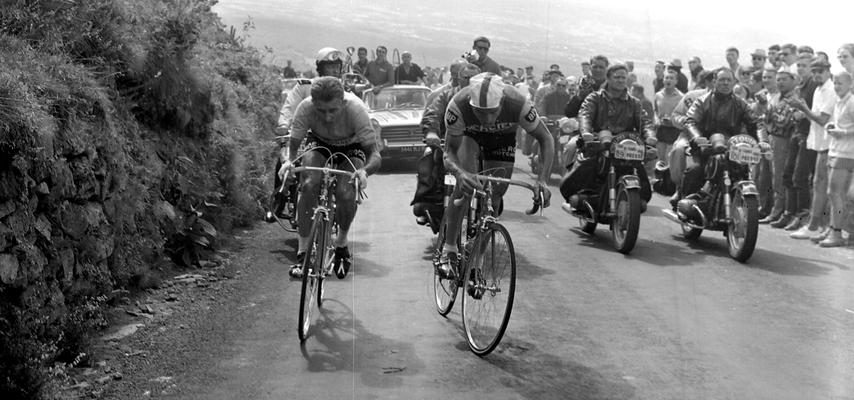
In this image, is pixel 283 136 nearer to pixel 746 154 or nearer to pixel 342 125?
pixel 342 125

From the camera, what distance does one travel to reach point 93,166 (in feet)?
25.0

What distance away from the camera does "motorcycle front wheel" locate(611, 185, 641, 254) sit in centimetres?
1133

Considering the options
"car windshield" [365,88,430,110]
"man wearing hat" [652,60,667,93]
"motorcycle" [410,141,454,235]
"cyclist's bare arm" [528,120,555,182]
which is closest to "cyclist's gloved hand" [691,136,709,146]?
"motorcycle" [410,141,454,235]

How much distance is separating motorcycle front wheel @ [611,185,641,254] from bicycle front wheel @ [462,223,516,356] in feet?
13.8

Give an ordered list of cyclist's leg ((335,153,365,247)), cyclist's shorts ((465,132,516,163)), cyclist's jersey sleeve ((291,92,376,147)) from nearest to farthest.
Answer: cyclist's leg ((335,153,365,247)), cyclist's jersey sleeve ((291,92,376,147)), cyclist's shorts ((465,132,516,163))

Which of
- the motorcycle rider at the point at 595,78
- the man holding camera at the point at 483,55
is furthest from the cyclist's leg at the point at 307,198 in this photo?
the man holding camera at the point at 483,55

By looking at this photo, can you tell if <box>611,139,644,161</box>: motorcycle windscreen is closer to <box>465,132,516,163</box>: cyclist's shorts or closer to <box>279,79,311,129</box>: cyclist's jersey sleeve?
<box>465,132,516,163</box>: cyclist's shorts

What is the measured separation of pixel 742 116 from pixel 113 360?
797 cm

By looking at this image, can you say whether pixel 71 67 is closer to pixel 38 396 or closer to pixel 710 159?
pixel 38 396

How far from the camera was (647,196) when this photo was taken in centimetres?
1239

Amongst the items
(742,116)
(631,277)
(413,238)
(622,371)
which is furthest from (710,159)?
(622,371)

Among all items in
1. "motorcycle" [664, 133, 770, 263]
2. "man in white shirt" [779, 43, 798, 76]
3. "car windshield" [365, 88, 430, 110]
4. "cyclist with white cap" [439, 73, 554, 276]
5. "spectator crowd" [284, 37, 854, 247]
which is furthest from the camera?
"car windshield" [365, 88, 430, 110]

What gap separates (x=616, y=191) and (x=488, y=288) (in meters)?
5.17

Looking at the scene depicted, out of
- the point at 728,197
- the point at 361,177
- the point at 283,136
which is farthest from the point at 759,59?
the point at 361,177
